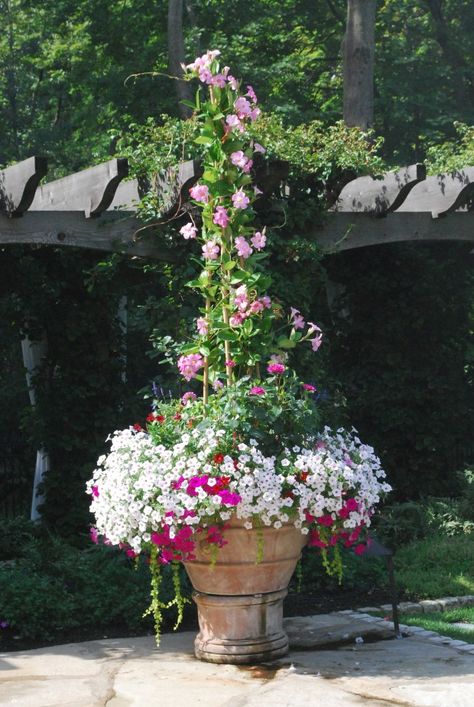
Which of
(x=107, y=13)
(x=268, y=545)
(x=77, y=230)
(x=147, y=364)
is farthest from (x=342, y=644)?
(x=107, y=13)

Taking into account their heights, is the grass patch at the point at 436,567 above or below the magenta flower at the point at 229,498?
below

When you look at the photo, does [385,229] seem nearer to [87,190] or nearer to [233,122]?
[87,190]

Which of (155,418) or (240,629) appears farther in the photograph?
(155,418)

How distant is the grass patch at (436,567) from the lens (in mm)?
6367

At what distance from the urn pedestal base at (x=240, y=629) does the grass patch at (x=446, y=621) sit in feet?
3.82

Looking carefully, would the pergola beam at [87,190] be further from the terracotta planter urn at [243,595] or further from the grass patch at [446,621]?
the grass patch at [446,621]

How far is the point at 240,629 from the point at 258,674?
0.26 metres

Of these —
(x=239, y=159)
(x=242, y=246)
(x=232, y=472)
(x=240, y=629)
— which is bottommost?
(x=240, y=629)

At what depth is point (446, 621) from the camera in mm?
5723

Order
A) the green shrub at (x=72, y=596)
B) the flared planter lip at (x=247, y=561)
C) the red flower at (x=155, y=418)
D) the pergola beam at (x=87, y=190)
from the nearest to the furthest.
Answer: the flared planter lip at (x=247, y=561), the red flower at (x=155, y=418), the green shrub at (x=72, y=596), the pergola beam at (x=87, y=190)

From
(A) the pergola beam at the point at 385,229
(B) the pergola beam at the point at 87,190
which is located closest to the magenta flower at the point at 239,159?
(B) the pergola beam at the point at 87,190

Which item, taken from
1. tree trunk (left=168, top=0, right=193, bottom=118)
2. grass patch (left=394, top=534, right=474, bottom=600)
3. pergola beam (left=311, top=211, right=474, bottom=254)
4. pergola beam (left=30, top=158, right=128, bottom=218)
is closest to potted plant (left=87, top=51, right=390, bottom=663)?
pergola beam (left=30, top=158, right=128, bottom=218)

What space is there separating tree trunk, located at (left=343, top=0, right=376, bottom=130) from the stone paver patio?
25.5 feet

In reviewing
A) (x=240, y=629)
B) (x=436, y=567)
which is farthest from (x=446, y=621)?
(x=240, y=629)
